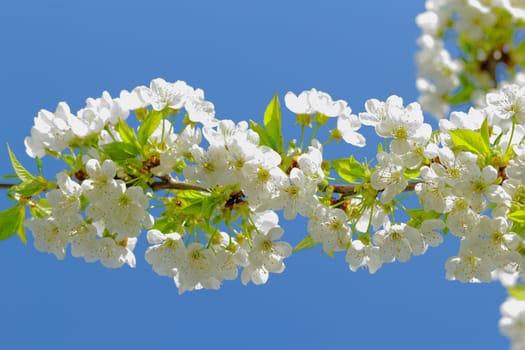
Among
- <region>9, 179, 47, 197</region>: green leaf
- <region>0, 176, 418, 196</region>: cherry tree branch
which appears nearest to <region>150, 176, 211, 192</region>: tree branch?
<region>0, 176, 418, 196</region>: cherry tree branch

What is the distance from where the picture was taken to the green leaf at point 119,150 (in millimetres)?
2158

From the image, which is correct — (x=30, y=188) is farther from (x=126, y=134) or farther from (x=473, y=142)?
(x=473, y=142)

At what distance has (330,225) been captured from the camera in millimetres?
2230

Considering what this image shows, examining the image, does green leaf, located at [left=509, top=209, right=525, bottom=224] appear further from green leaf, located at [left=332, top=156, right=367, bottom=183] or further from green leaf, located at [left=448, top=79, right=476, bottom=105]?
green leaf, located at [left=448, top=79, right=476, bottom=105]

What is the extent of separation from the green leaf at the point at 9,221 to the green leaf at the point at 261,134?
39.1 inches

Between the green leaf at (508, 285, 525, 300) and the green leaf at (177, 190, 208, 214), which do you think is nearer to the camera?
the green leaf at (177, 190, 208, 214)

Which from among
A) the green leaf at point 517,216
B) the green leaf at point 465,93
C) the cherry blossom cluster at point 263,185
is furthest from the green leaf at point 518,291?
the green leaf at point 465,93

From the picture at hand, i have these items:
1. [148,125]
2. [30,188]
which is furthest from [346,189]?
[30,188]

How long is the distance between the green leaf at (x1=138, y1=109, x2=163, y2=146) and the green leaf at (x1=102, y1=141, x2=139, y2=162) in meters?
0.06

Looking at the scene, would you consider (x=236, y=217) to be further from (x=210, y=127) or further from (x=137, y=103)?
(x=137, y=103)

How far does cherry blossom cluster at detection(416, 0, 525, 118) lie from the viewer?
18.0 feet

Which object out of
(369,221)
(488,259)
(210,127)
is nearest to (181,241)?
(210,127)

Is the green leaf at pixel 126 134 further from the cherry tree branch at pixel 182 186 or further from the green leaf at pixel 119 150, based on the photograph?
the cherry tree branch at pixel 182 186

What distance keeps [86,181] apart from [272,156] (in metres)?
0.67
